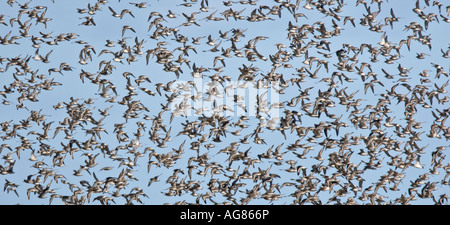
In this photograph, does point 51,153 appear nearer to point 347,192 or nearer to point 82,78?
point 82,78

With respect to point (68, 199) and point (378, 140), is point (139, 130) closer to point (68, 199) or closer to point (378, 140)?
point (68, 199)

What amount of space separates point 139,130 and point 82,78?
13.6 feet

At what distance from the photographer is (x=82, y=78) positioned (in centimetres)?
5300

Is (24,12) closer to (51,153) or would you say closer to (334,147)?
(51,153)

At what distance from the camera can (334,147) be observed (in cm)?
5147

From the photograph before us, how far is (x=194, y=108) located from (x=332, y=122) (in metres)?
7.49

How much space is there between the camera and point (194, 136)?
171 feet

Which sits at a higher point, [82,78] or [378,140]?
[82,78]

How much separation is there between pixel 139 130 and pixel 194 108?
318 centimetres

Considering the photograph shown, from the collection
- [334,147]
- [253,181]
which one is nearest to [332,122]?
[334,147]

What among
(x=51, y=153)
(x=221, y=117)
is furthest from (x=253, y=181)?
(x=51, y=153)

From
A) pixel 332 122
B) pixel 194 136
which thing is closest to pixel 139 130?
pixel 194 136

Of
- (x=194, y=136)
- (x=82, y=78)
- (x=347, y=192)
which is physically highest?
(x=82, y=78)

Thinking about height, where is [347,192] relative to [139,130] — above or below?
below
